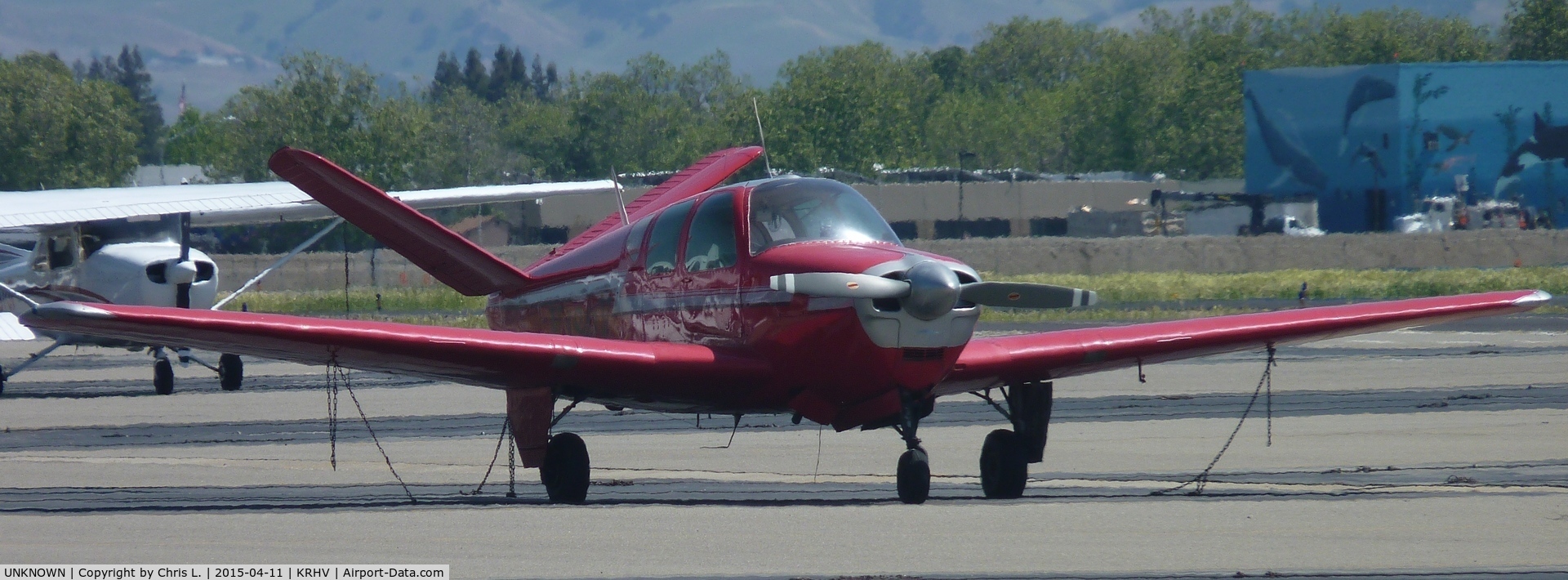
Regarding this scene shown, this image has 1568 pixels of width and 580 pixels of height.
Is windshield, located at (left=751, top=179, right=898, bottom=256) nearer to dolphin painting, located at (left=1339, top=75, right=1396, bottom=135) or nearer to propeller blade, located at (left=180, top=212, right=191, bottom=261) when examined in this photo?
propeller blade, located at (left=180, top=212, right=191, bottom=261)

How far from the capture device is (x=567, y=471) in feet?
35.1

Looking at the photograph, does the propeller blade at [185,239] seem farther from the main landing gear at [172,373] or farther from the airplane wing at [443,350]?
the airplane wing at [443,350]

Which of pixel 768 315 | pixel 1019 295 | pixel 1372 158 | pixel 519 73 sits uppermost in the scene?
pixel 519 73

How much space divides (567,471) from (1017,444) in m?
3.19

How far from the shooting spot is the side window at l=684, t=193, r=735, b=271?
10.5 meters

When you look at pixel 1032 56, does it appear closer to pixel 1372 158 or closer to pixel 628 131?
pixel 628 131

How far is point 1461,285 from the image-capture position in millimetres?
39562

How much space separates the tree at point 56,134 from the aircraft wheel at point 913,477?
2794 inches

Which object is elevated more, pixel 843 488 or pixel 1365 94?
pixel 1365 94

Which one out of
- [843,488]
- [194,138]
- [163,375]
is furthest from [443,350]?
[194,138]

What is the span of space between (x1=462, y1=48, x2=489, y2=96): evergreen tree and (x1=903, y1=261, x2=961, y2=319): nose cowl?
612 ft

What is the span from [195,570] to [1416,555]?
5763 millimetres

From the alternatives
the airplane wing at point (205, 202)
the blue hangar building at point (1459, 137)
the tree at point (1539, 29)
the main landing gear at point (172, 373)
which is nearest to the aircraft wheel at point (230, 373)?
the main landing gear at point (172, 373)

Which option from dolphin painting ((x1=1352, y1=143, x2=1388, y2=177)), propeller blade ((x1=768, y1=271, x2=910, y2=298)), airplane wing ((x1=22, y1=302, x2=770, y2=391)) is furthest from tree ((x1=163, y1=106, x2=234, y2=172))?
propeller blade ((x1=768, y1=271, x2=910, y2=298))
